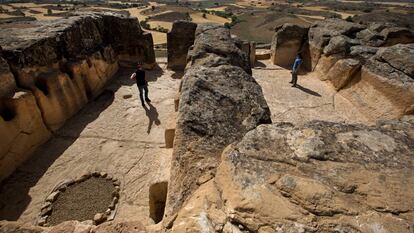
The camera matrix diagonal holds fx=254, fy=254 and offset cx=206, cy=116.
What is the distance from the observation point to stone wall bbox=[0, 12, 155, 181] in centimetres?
530

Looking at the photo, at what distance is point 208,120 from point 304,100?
541 centimetres

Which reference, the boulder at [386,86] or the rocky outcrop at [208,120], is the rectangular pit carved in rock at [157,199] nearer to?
the rocky outcrop at [208,120]

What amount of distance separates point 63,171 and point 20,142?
1.19m

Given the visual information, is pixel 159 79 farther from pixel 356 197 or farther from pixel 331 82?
pixel 356 197

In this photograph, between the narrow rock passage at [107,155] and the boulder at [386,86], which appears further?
the boulder at [386,86]

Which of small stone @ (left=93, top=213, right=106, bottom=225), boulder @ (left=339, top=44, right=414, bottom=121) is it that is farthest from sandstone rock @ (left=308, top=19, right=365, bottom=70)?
small stone @ (left=93, top=213, right=106, bottom=225)

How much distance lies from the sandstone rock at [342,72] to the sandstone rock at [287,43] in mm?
2090

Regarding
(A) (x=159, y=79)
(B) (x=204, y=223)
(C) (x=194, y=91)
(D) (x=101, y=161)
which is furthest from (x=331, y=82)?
(B) (x=204, y=223)

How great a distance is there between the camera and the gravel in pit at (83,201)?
169 inches

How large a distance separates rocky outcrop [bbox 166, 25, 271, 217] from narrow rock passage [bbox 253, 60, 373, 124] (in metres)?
3.27

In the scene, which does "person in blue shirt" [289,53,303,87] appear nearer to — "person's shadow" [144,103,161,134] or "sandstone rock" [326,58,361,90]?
"sandstone rock" [326,58,361,90]

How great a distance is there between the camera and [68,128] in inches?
252

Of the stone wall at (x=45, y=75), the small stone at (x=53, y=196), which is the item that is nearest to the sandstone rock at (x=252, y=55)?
the stone wall at (x=45, y=75)

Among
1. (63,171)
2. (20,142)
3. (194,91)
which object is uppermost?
(194,91)
